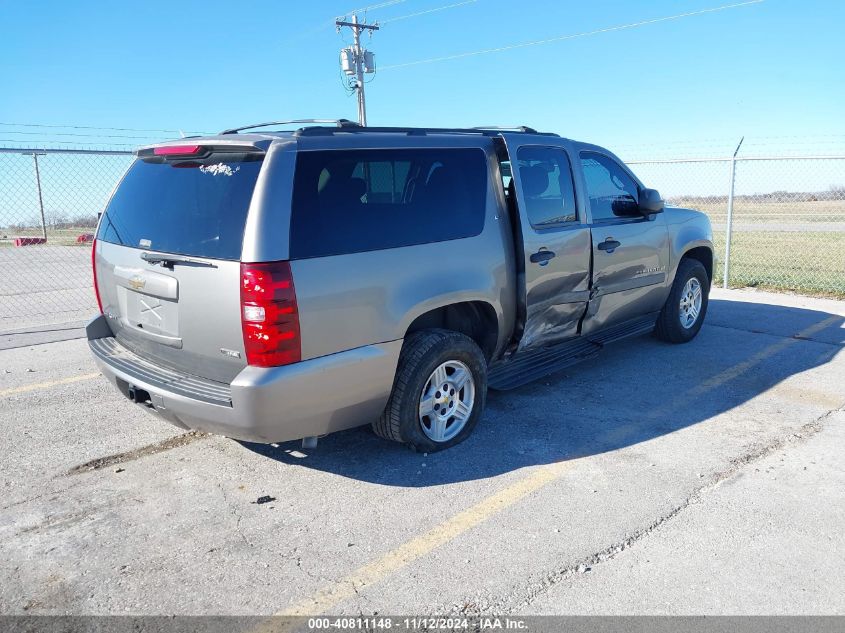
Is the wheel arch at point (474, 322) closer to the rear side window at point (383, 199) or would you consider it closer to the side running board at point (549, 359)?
the side running board at point (549, 359)

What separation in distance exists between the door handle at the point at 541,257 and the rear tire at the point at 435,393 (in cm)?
78

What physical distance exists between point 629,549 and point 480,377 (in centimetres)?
155

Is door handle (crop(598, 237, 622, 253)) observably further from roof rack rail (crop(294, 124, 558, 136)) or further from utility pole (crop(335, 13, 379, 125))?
utility pole (crop(335, 13, 379, 125))

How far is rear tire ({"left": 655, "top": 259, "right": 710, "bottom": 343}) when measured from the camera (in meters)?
6.52

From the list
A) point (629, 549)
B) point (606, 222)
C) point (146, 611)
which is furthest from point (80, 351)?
point (629, 549)

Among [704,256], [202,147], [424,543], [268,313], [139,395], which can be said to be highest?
[202,147]

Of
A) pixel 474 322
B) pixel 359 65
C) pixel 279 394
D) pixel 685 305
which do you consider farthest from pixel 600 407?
pixel 359 65

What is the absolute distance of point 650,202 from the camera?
5.70 metres

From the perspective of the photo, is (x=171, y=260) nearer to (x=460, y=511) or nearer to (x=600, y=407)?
(x=460, y=511)

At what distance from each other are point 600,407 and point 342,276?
2.47m

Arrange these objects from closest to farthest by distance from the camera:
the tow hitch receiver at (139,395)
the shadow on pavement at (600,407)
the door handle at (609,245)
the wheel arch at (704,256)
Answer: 1. the tow hitch receiver at (139,395)
2. the shadow on pavement at (600,407)
3. the door handle at (609,245)
4. the wheel arch at (704,256)

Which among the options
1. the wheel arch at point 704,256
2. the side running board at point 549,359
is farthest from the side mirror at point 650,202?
the wheel arch at point 704,256

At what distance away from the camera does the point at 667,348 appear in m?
6.63

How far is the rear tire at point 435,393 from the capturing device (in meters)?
3.93
